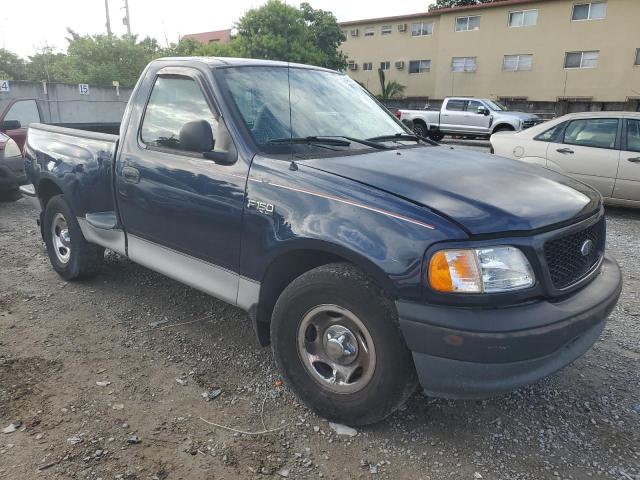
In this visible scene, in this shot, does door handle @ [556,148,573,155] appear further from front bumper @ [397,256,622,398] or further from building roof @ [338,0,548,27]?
building roof @ [338,0,548,27]

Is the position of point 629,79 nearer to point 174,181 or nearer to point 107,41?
point 174,181

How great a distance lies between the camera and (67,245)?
15.6 feet

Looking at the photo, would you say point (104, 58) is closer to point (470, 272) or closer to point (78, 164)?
point (78, 164)

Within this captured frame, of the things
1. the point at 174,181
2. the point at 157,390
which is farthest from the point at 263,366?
the point at 174,181

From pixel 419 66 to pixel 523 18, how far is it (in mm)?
8001

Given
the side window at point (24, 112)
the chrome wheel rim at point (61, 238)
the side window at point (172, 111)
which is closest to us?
the side window at point (172, 111)

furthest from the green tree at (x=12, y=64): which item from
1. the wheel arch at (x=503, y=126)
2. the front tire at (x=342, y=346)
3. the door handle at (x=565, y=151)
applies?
the front tire at (x=342, y=346)

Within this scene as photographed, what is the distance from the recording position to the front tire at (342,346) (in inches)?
94.6

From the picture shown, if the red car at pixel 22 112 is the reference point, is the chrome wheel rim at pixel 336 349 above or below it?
below

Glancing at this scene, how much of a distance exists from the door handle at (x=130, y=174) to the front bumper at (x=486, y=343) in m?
2.20

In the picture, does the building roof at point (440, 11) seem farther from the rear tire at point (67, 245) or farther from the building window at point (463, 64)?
the rear tire at point (67, 245)

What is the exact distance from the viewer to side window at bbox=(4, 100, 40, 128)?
1114 centimetres

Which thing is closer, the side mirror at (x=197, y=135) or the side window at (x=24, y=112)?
the side mirror at (x=197, y=135)

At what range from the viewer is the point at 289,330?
9.04 feet
